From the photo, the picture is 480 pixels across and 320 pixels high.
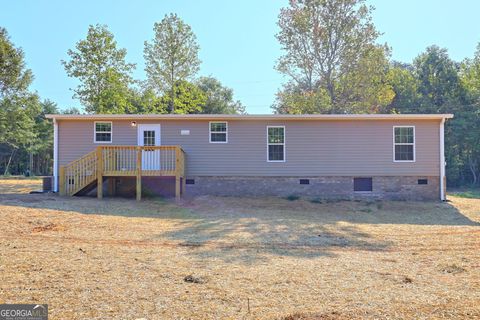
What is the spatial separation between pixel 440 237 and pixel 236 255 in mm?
4881

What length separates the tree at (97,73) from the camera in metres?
23.0

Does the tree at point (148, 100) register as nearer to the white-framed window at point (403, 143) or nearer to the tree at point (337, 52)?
the tree at point (337, 52)

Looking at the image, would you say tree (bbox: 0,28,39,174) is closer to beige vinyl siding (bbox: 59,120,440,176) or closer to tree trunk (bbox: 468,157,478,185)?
beige vinyl siding (bbox: 59,120,440,176)

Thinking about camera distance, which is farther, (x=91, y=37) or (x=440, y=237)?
(x=91, y=37)

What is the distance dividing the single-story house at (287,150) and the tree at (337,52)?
9.70 m

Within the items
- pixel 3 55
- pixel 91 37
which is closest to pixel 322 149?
pixel 91 37

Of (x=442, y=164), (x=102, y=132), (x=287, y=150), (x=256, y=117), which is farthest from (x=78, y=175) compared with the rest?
(x=442, y=164)

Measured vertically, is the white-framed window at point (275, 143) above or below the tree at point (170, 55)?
below

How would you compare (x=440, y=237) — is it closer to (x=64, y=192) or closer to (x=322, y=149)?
(x=322, y=149)

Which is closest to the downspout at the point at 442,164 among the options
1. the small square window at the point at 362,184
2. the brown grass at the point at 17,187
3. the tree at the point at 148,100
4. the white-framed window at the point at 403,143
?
the white-framed window at the point at 403,143

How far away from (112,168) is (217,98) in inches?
951

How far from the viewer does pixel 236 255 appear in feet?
20.7

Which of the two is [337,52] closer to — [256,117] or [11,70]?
[256,117]

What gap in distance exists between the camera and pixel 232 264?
18.7 ft
